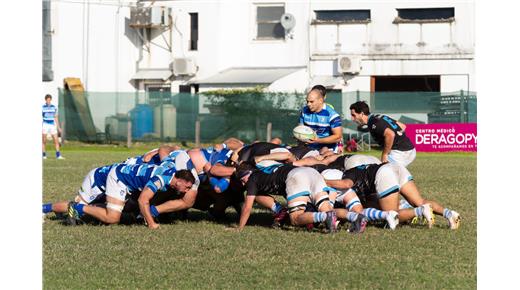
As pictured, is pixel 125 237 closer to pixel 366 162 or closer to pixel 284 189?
pixel 284 189

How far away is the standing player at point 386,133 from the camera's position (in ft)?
44.3

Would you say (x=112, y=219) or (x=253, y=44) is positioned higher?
(x=253, y=44)

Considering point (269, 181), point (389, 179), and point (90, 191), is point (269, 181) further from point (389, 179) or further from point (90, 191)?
point (90, 191)

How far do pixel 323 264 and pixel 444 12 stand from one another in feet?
106

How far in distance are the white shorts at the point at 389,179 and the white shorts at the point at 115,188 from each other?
3.24 metres

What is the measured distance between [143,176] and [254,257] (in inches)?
117

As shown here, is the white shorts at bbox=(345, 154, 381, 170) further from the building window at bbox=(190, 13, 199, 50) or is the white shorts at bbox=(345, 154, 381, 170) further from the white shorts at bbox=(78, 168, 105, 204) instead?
the building window at bbox=(190, 13, 199, 50)

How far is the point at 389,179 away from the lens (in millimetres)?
11953

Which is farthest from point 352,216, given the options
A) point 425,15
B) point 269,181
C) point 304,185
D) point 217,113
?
point 425,15

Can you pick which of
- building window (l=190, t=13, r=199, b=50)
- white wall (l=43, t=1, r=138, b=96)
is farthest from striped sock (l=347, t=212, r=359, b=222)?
white wall (l=43, t=1, r=138, b=96)

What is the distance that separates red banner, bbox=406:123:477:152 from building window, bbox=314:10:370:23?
713 centimetres
